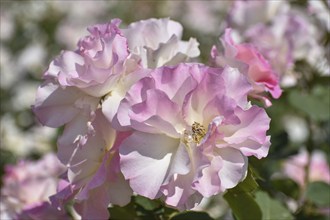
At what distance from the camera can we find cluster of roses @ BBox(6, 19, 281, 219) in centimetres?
83

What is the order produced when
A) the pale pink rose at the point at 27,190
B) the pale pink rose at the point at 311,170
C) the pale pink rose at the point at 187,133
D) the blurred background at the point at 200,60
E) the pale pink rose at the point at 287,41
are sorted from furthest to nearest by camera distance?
the pale pink rose at the point at 311,170 → the blurred background at the point at 200,60 → the pale pink rose at the point at 287,41 → the pale pink rose at the point at 27,190 → the pale pink rose at the point at 187,133

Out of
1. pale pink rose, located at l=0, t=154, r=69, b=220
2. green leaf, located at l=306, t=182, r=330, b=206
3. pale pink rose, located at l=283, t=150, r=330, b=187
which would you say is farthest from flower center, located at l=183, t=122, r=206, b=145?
pale pink rose, located at l=283, t=150, r=330, b=187

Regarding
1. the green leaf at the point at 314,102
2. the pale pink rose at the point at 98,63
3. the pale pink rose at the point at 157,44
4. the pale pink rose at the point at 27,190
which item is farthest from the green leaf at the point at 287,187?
the pale pink rose at the point at 98,63

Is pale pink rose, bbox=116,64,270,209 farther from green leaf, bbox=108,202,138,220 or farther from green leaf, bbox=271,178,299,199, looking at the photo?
green leaf, bbox=271,178,299,199

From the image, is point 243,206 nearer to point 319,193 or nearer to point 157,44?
point 157,44

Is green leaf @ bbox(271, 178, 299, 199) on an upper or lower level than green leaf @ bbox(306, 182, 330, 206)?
lower

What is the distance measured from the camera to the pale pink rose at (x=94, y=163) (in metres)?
0.90

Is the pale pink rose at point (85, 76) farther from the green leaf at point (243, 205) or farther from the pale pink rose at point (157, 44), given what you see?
the green leaf at point (243, 205)

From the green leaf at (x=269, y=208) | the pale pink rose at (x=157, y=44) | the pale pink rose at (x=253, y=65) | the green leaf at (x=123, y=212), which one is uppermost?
the pale pink rose at (x=157, y=44)

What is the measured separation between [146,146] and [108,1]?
329 cm

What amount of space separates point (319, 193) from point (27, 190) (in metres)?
0.53

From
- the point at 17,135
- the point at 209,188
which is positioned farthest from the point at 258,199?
the point at 17,135

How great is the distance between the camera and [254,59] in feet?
3.28

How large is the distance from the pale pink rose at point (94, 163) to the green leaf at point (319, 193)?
1.67 feet
